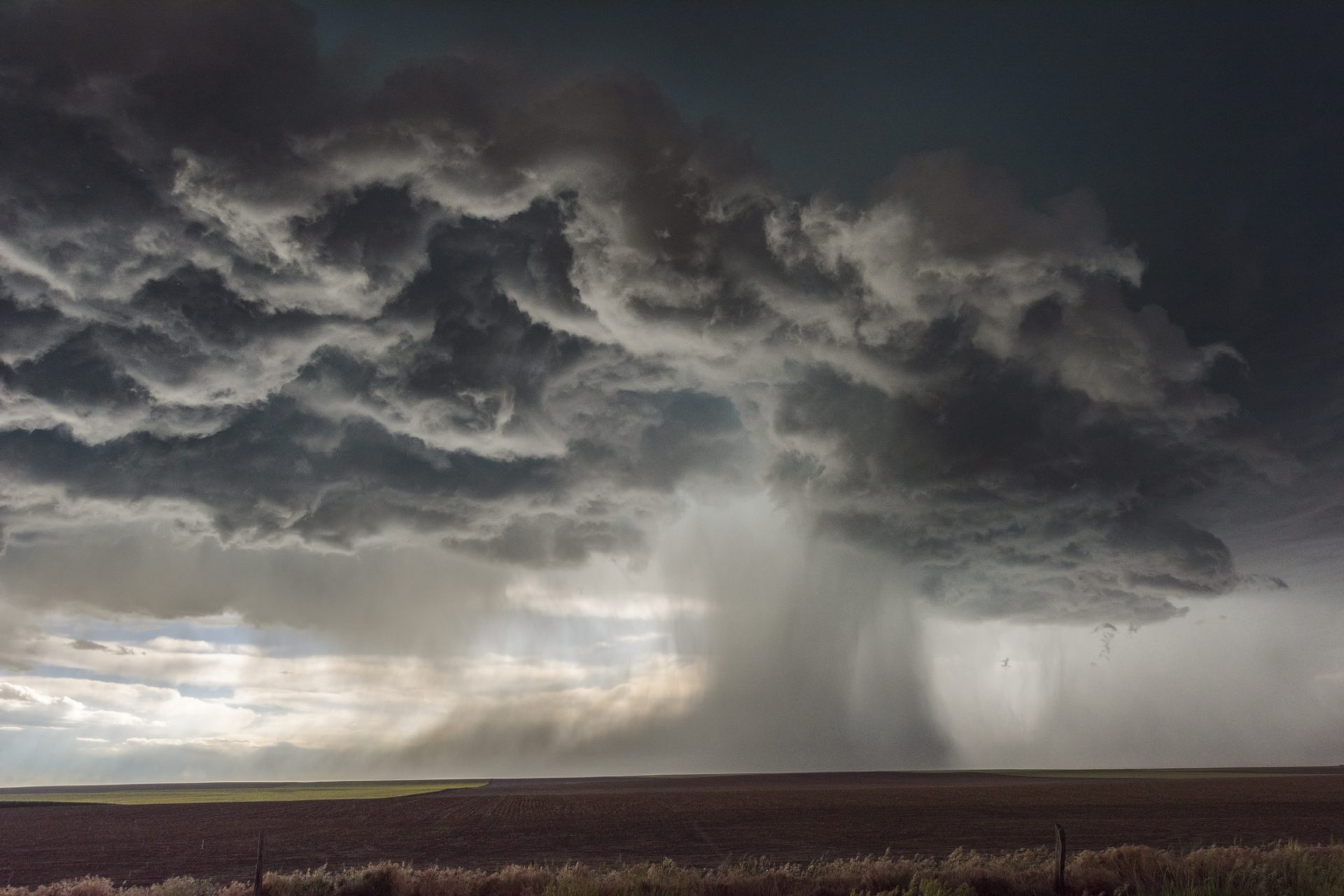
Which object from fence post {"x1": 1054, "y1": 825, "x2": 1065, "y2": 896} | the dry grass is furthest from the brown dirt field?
fence post {"x1": 1054, "y1": 825, "x2": 1065, "y2": 896}

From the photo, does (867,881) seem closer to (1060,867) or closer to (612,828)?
(1060,867)

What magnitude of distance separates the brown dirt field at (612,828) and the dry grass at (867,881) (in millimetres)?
12230

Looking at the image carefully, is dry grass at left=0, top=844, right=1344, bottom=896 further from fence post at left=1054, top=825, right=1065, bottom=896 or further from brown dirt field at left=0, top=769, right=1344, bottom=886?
brown dirt field at left=0, top=769, right=1344, bottom=886

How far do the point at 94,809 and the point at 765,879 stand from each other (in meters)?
92.7

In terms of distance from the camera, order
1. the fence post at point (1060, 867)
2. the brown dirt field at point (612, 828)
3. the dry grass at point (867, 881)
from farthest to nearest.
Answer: the brown dirt field at point (612, 828) → the fence post at point (1060, 867) → the dry grass at point (867, 881)

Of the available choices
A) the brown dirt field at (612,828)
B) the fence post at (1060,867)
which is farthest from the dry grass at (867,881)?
the brown dirt field at (612,828)

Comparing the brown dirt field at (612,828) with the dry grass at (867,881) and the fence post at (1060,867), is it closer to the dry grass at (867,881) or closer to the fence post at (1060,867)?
the dry grass at (867,881)

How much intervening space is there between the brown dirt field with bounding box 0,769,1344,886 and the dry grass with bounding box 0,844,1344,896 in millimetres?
12230

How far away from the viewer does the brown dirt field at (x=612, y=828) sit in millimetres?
39562

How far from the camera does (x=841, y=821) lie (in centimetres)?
5653

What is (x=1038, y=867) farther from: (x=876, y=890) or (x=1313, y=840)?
(x=1313, y=840)

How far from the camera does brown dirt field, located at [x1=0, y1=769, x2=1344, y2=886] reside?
39.6 metres

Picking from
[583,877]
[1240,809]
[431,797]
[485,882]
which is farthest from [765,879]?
[431,797]

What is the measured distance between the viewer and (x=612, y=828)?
5350 centimetres
